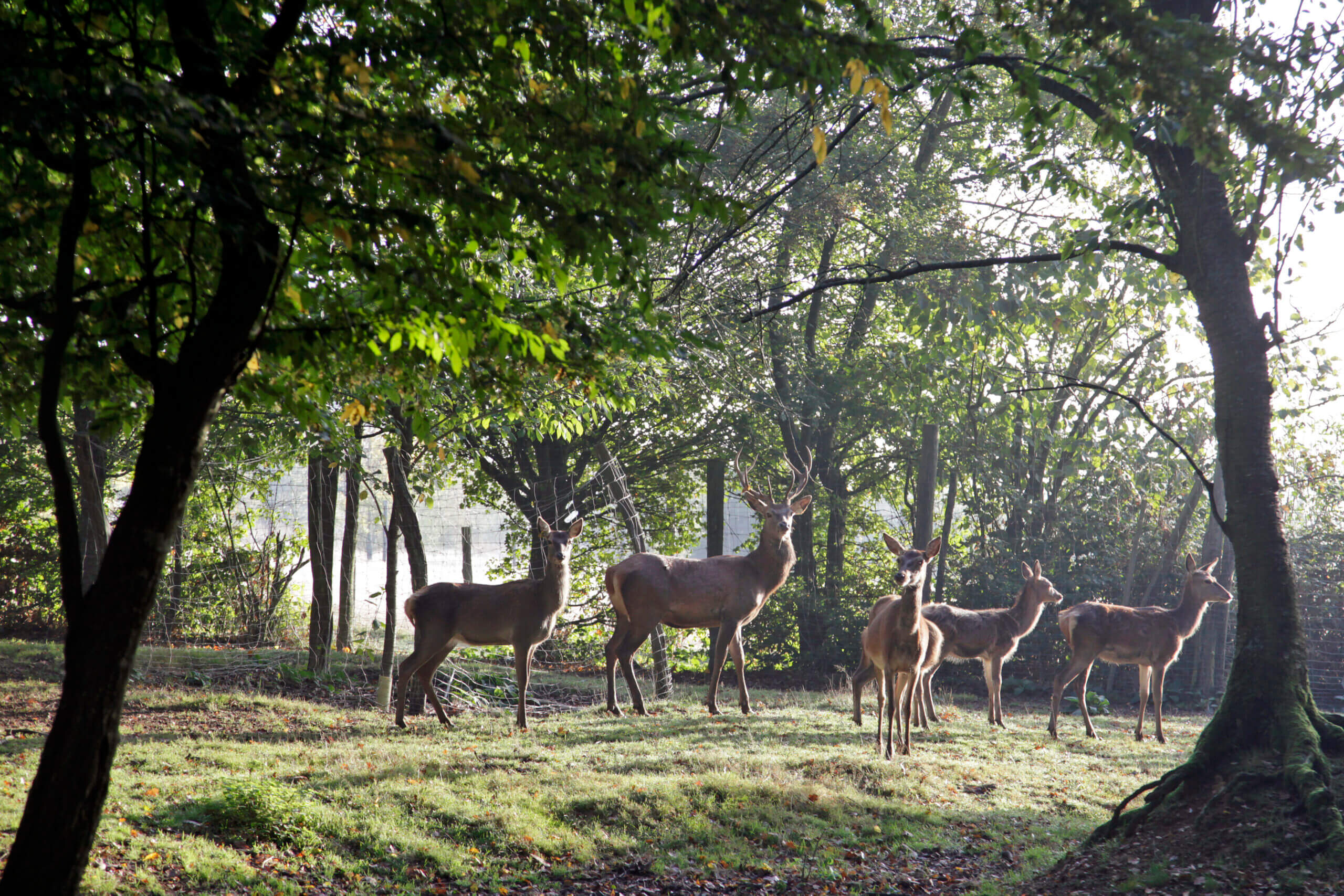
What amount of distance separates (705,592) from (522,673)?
240 cm

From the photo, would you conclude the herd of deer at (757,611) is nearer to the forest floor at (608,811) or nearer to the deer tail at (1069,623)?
the deer tail at (1069,623)

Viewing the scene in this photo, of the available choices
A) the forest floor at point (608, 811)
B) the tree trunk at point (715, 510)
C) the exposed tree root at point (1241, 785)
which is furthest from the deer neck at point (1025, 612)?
the exposed tree root at point (1241, 785)

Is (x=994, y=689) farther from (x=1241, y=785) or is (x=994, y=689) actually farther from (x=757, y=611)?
(x=1241, y=785)

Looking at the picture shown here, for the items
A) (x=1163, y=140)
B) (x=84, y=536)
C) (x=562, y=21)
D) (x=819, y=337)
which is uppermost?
(x=819, y=337)

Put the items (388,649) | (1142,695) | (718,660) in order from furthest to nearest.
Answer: (1142,695)
(718,660)
(388,649)

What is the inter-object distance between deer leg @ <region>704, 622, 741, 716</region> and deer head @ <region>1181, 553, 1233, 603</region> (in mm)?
5361

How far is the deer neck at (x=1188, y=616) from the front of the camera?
11117mm

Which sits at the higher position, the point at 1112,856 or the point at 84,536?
the point at 84,536

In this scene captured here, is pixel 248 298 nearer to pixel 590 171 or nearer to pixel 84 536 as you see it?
pixel 590 171

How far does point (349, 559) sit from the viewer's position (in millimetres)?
11062

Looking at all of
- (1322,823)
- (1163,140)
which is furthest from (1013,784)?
(1163,140)

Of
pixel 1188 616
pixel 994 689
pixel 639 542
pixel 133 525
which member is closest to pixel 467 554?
pixel 639 542

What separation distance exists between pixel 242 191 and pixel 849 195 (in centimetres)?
1228

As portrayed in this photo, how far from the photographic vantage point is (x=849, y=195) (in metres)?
14.4
